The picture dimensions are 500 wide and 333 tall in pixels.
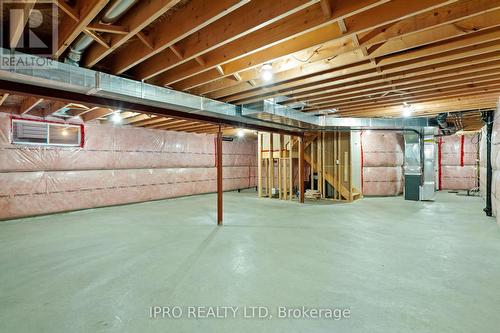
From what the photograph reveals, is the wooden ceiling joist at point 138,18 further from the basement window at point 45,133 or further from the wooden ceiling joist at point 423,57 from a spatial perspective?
the basement window at point 45,133

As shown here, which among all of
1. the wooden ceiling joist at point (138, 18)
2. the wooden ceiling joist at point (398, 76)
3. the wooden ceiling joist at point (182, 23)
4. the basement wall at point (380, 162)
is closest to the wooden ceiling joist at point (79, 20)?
the wooden ceiling joist at point (138, 18)

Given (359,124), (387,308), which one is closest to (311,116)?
(359,124)

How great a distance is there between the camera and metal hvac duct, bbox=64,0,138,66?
1905 millimetres

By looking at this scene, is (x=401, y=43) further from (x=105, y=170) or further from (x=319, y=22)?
(x=105, y=170)

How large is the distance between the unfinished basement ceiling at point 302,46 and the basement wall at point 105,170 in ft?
12.5

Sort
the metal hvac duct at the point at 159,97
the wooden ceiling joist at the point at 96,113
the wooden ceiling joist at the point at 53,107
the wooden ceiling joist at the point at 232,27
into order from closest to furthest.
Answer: the wooden ceiling joist at the point at 232,27 < the metal hvac duct at the point at 159,97 < the wooden ceiling joist at the point at 53,107 < the wooden ceiling joist at the point at 96,113

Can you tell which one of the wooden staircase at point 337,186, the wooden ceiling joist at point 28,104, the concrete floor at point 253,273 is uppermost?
the wooden ceiling joist at point 28,104

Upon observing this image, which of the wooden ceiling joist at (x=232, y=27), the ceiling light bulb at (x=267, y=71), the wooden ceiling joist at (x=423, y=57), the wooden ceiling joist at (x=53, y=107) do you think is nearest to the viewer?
the wooden ceiling joist at (x=232, y=27)

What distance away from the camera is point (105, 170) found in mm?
6727

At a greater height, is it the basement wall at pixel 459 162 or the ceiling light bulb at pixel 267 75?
the ceiling light bulb at pixel 267 75

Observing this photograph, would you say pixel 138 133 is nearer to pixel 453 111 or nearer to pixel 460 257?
pixel 460 257

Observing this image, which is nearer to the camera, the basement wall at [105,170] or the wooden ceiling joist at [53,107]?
the wooden ceiling joist at [53,107]

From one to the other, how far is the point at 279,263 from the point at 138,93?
2.74m
